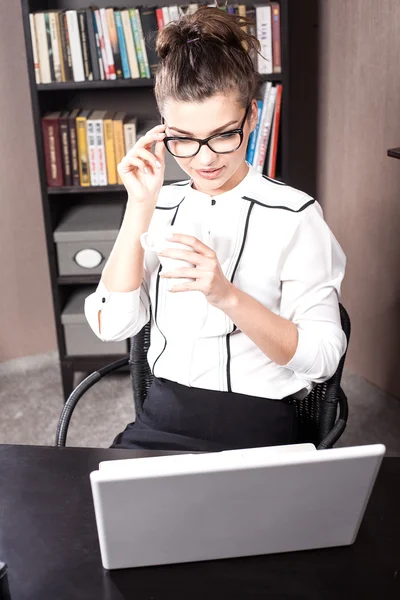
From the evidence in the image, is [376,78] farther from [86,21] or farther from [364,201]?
[86,21]

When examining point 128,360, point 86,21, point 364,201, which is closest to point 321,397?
point 128,360

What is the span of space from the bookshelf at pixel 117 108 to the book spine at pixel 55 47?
0.04 metres

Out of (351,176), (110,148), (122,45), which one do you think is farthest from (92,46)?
(351,176)

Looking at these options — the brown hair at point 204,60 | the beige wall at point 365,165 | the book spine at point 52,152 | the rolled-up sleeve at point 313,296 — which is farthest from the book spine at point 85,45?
the rolled-up sleeve at point 313,296

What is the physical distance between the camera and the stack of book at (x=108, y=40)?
2715mm

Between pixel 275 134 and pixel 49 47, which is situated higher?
pixel 49 47

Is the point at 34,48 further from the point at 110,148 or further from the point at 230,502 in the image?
the point at 230,502

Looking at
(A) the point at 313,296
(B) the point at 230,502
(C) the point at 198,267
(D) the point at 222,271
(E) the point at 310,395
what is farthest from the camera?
(E) the point at 310,395

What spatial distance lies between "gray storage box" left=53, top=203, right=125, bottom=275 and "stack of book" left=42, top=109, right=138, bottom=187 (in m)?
0.16

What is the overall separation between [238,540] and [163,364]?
0.68 metres

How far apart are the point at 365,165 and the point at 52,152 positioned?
1151 millimetres

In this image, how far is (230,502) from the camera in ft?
3.46

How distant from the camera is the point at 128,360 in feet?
6.40

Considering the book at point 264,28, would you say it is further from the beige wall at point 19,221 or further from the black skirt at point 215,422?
the black skirt at point 215,422
